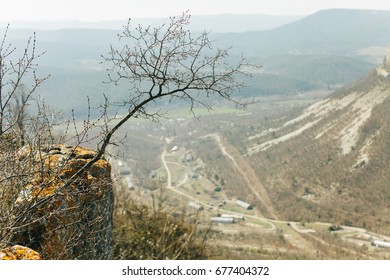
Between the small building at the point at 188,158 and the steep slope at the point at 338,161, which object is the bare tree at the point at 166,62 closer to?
the steep slope at the point at 338,161

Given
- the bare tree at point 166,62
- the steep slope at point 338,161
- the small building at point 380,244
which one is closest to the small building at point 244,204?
the steep slope at point 338,161

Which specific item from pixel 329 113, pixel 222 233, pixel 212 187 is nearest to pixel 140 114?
pixel 222 233

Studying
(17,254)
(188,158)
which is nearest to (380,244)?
(17,254)

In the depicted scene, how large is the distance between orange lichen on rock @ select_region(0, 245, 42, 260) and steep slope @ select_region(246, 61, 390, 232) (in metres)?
73.3

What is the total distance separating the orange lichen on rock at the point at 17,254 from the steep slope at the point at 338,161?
7331 centimetres

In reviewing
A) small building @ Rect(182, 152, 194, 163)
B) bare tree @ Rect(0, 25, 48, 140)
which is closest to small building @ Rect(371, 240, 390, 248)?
bare tree @ Rect(0, 25, 48, 140)

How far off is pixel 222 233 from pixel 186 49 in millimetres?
65724

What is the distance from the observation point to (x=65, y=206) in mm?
7609

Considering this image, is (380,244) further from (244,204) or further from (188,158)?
(188,158)

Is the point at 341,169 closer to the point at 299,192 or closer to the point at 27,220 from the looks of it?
the point at 299,192

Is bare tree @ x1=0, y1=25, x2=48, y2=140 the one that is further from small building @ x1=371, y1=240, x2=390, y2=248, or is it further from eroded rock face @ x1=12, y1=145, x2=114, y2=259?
small building @ x1=371, y1=240, x2=390, y2=248

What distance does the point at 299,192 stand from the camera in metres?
91.2

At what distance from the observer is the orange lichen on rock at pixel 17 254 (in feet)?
19.9

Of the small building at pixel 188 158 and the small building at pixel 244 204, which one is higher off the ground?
the small building at pixel 244 204
